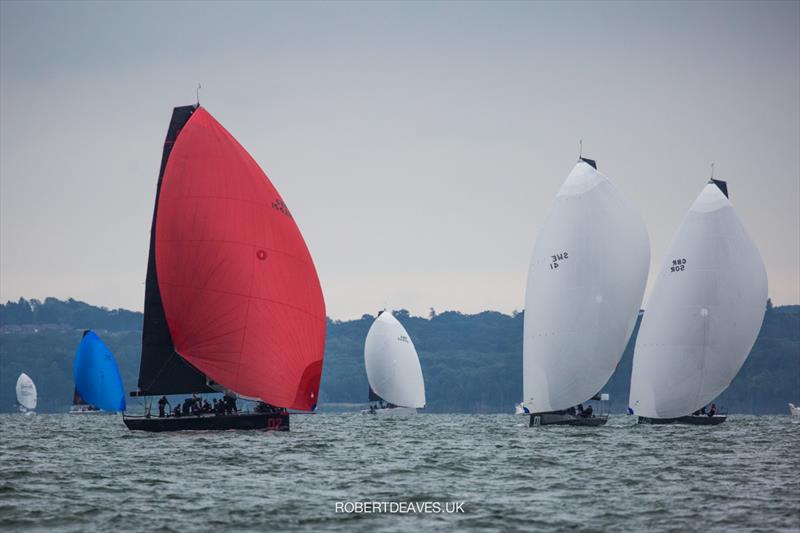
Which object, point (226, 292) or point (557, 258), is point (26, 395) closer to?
point (557, 258)

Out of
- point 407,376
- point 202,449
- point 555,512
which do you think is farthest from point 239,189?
point 407,376

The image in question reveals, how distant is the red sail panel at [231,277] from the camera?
4094 centimetres

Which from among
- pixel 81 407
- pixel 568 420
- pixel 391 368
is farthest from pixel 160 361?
pixel 81 407

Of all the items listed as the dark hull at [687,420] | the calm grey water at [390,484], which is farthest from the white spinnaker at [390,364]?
the calm grey water at [390,484]

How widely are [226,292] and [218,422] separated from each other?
474 centimetres

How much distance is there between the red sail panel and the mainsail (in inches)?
1.4

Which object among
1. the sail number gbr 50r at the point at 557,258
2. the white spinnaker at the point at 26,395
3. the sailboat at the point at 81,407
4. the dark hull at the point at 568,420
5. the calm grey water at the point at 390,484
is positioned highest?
the sail number gbr 50r at the point at 557,258

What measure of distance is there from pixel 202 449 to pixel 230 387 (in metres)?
4.82

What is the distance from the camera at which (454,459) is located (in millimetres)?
35656

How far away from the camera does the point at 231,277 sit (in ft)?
134

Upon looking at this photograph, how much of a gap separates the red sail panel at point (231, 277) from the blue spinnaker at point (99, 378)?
57.2m

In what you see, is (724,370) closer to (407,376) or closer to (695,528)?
(695,528)

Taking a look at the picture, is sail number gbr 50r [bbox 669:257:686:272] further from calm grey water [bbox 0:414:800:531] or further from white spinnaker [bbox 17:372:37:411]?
white spinnaker [bbox 17:372:37:411]

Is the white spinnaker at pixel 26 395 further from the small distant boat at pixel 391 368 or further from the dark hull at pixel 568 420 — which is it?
the dark hull at pixel 568 420
